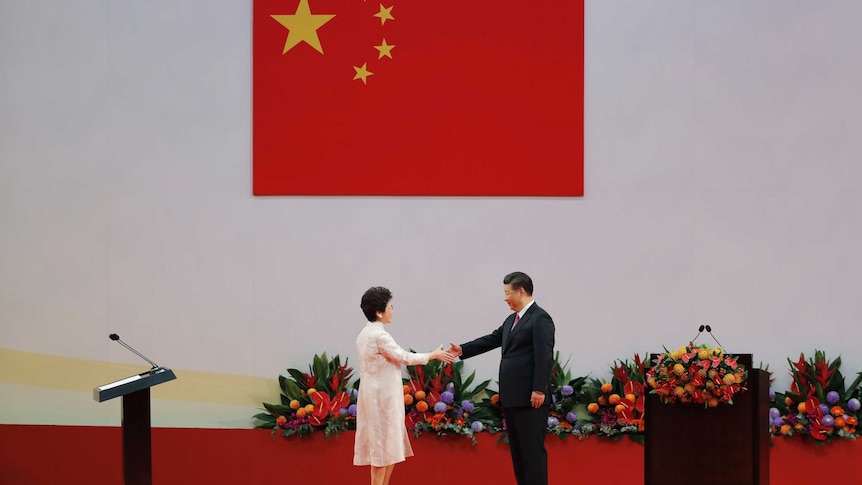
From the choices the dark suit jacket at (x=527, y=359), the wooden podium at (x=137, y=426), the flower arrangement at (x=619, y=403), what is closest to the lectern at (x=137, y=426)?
the wooden podium at (x=137, y=426)

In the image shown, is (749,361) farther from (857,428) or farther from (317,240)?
(317,240)

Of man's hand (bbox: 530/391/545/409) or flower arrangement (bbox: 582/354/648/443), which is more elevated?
man's hand (bbox: 530/391/545/409)

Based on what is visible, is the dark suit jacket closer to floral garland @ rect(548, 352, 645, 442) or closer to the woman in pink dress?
the woman in pink dress

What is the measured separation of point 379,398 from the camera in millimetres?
5031

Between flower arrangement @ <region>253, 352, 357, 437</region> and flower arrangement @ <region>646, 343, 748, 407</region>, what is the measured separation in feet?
7.64

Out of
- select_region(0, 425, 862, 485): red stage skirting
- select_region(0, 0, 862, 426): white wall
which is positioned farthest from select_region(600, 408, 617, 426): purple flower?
select_region(0, 0, 862, 426): white wall

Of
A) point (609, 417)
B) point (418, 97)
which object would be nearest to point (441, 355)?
point (609, 417)

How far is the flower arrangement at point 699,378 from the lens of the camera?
4.32 m

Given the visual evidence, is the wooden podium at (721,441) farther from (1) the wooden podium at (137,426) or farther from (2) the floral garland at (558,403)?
(1) the wooden podium at (137,426)

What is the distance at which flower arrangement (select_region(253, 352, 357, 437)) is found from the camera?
5.89 m

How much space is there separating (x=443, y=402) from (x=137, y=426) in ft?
7.09

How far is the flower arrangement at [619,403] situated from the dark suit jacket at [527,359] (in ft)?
3.52

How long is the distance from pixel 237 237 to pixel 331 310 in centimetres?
88

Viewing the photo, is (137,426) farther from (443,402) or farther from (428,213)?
(428,213)
